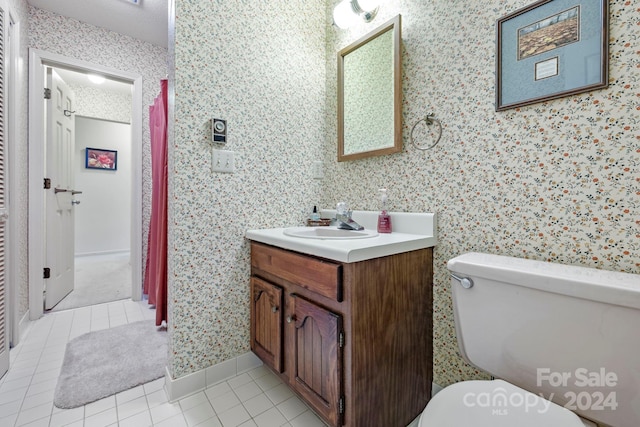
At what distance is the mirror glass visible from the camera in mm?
1365

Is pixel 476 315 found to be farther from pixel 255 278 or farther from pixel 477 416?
pixel 255 278

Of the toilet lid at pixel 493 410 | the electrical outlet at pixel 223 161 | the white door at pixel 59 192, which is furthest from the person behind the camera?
the white door at pixel 59 192

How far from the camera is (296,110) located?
1.70 m

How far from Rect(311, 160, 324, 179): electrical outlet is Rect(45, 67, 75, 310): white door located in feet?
7.43

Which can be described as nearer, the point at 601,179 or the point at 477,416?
the point at 477,416

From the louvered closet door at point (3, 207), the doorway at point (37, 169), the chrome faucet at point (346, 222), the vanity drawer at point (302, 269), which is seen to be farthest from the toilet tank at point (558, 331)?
the doorway at point (37, 169)

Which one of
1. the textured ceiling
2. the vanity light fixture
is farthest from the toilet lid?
the textured ceiling

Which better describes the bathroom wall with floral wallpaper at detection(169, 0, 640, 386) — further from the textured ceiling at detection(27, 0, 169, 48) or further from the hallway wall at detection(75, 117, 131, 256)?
the hallway wall at detection(75, 117, 131, 256)

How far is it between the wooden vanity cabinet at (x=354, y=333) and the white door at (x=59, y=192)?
7.45 feet

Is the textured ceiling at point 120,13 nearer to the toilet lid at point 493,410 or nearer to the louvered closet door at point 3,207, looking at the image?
the louvered closet door at point 3,207

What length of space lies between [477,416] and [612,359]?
1.18 ft

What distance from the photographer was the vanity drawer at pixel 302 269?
97 centimetres

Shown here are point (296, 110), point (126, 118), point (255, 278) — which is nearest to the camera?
point (255, 278)

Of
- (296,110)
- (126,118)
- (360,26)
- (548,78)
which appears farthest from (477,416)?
(126,118)
